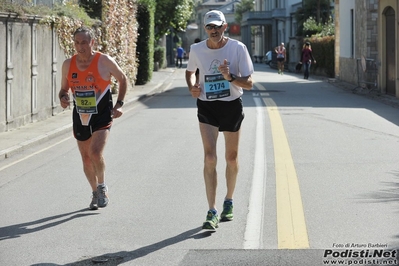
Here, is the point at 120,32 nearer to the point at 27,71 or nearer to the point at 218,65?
the point at 27,71

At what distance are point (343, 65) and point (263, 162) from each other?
26.8 m

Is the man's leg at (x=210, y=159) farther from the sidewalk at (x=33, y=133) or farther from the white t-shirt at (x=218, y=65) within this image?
the sidewalk at (x=33, y=133)

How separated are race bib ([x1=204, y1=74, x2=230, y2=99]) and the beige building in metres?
19.1

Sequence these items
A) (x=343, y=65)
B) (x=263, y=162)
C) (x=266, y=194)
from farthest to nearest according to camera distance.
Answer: (x=343, y=65)
(x=263, y=162)
(x=266, y=194)

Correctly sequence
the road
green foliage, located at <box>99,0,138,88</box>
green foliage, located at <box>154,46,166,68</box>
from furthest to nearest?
1. green foliage, located at <box>154,46,166,68</box>
2. green foliage, located at <box>99,0,138,88</box>
3. the road

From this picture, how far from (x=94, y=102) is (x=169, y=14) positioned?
40.9 metres

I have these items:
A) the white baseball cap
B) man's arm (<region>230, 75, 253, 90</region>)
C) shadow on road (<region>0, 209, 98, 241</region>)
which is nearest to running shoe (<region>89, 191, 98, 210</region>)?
shadow on road (<region>0, 209, 98, 241</region>)

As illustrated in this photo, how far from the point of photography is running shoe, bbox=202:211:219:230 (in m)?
7.33

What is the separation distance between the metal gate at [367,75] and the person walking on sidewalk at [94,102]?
21454mm

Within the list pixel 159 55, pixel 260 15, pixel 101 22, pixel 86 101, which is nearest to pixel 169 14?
pixel 159 55

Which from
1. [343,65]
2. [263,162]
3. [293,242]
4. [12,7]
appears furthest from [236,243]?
[343,65]

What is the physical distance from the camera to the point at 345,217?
7.89 m

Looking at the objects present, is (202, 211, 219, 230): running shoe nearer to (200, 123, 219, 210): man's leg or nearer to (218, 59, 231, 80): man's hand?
(200, 123, 219, 210): man's leg

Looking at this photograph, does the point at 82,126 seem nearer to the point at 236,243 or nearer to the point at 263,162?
the point at 236,243
